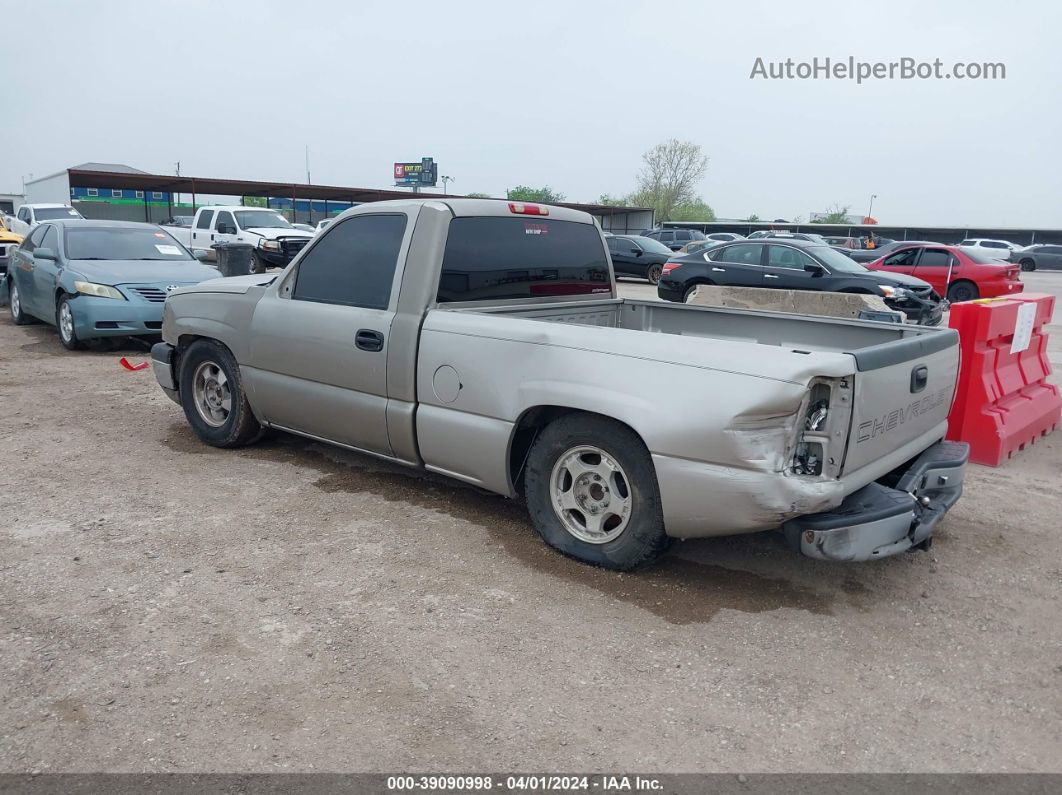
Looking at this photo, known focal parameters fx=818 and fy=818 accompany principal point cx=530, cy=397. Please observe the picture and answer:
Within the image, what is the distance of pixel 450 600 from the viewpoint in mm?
3754

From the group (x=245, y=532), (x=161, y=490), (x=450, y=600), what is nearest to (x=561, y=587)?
(x=450, y=600)

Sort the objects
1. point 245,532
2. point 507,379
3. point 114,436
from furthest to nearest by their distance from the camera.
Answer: point 114,436, point 245,532, point 507,379

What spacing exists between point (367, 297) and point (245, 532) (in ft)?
4.91

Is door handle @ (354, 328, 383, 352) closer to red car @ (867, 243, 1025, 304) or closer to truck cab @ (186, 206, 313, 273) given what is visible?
truck cab @ (186, 206, 313, 273)

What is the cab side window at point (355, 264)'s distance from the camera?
15.6ft

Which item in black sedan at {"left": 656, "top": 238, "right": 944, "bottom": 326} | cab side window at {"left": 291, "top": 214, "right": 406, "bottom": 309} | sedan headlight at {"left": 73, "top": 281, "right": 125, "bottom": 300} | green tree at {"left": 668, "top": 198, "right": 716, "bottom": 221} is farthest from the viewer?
green tree at {"left": 668, "top": 198, "right": 716, "bottom": 221}

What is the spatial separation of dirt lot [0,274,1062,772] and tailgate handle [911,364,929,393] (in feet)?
3.28

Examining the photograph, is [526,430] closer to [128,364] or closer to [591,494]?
[591,494]

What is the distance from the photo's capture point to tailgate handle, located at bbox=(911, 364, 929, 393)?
12.4 feet

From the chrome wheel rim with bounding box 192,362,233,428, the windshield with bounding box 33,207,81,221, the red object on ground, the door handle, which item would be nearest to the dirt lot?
the chrome wheel rim with bounding box 192,362,233,428

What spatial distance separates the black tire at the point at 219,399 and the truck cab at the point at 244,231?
1326 cm

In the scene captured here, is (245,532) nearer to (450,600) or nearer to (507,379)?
(450,600)

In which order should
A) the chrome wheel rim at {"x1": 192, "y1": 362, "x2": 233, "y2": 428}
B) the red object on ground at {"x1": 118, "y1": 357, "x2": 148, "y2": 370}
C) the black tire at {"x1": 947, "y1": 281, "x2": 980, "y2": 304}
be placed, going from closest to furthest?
the chrome wheel rim at {"x1": 192, "y1": 362, "x2": 233, "y2": 428} < the red object on ground at {"x1": 118, "y1": 357, "x2": 148, "y2": 370} < the black tire at {"x1": 947, "y1": 281, "x2": 980, "y2": 304}

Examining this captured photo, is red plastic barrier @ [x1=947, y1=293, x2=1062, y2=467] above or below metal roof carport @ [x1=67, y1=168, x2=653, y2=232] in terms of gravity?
below
